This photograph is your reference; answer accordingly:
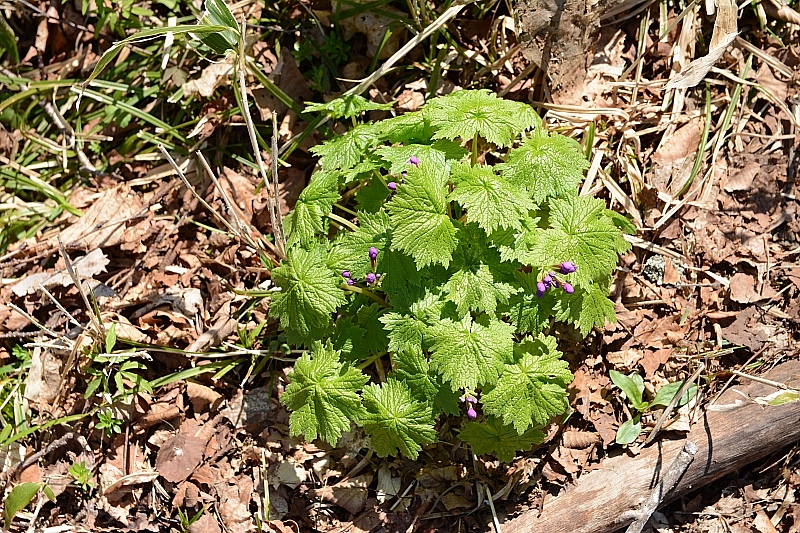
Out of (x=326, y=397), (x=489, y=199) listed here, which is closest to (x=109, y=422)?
(x=326, y=397)

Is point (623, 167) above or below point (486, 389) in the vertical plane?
above

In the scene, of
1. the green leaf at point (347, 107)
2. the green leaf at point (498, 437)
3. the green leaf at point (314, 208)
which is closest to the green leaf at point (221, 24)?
the green leaf at point (347, 107)

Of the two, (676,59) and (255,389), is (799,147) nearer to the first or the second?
(676,59)

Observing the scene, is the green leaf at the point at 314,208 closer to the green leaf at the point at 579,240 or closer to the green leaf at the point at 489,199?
the green leaf at the point at 489,199

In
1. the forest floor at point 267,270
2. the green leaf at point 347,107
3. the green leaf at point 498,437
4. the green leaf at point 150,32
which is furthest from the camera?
the forest floor at point 267,270

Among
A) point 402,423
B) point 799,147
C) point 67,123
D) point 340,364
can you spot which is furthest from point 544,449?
point 67,123

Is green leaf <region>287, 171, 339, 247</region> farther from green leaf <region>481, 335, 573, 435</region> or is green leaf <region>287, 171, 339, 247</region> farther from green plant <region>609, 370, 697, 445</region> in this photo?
green plant <region>609, 370, 697, 445</region>

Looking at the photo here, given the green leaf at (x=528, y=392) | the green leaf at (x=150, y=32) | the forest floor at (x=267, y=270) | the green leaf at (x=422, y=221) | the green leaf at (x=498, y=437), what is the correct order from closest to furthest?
the green leaf at (x=150, y=32) → the green leaf at (x=422, y=221) → the green leaf at (x=528, y=392) → the green leaf at (x=498, y=437) → the forest floor at (x=267, y=270)

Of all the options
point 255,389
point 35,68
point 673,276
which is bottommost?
point 255,389
